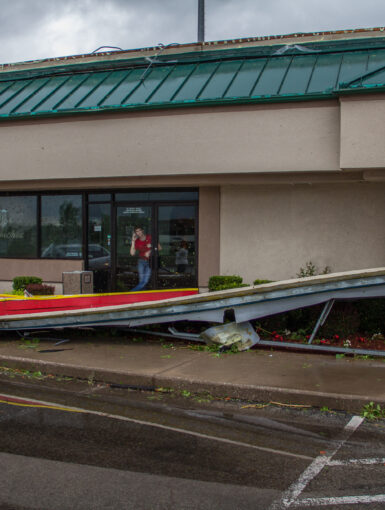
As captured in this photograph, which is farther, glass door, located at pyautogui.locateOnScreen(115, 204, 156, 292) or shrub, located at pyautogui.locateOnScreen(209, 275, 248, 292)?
glass door, located at pyautogui.locateOnScreen(115, 204, 156, 292)

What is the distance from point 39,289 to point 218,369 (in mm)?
6941

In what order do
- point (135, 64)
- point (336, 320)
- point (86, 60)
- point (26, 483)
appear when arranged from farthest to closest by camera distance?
1. point (86, 60)
2. point (135, 64)
3. point (336, 320)
4. point (26, 483)

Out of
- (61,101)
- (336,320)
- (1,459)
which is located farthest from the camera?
(61,101)

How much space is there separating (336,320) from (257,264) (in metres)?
3.94

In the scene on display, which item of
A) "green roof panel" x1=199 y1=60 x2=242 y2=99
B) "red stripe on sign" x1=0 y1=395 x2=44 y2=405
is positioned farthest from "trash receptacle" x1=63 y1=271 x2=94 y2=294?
"red stripe on sign" x1=0 y1=395 x2=44 y2=405

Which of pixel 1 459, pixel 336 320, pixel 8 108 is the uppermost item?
pixel 8 108

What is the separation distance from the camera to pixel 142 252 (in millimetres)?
13680

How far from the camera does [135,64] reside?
50.2 feet

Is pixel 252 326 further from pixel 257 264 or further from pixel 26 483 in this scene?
pixel 26 483

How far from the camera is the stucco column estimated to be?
13016 millimetres

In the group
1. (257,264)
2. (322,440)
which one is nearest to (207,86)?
(257,264)

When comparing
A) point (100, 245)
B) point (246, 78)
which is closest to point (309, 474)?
point (246, 78)

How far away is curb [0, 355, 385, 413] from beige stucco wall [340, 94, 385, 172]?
562 centimetres

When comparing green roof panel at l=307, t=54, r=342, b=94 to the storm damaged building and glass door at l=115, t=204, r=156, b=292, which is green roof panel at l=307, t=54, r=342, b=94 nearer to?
the storm damaged building
